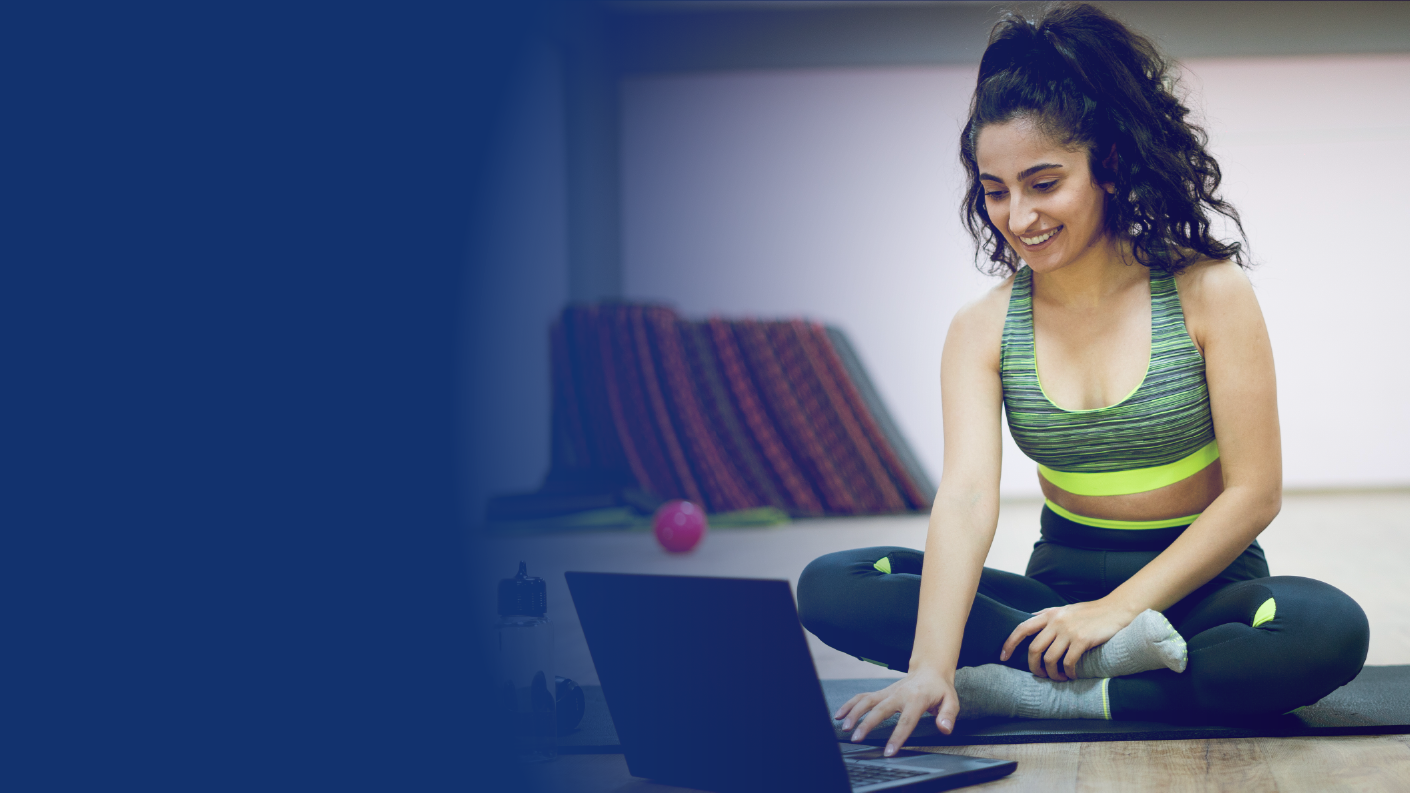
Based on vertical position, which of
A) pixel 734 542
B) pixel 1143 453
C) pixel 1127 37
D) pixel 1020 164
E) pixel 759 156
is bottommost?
pixel 734 542

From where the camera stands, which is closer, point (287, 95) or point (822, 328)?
point (287, 95)

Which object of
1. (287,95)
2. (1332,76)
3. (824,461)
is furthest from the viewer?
(1332,76)

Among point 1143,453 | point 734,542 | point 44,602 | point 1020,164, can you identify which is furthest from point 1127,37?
point 734,542

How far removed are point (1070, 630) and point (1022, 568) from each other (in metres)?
1.49

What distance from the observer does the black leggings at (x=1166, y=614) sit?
1108 mm

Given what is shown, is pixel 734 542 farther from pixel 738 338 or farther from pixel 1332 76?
pixel 1332 76

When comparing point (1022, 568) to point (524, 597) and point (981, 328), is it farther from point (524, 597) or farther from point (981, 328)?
point (524, 597)

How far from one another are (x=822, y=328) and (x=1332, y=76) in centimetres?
252

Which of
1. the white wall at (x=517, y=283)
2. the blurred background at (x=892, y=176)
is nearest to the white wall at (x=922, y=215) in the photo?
the blurred background at (x=892, y=176)

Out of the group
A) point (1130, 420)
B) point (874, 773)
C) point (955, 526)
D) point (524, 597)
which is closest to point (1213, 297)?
point (1130, 420)

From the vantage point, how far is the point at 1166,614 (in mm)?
1268

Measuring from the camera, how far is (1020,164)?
119 cm

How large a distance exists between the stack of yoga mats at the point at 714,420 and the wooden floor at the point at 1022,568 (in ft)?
0.73
